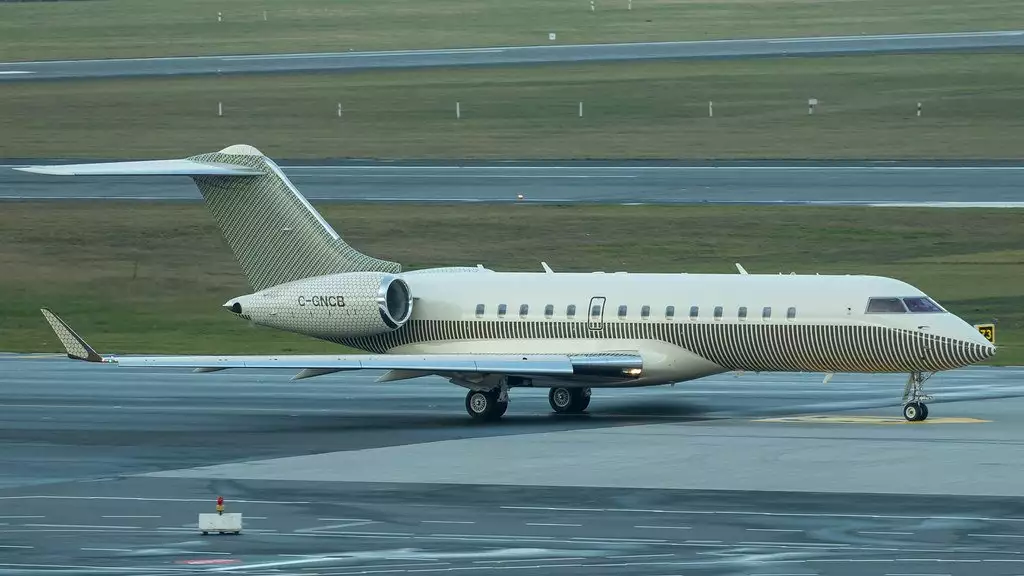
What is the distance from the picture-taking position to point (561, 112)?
91750 mm

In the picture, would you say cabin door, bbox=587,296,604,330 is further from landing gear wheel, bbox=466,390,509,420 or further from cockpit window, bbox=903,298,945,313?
cockpit window, bbox=903,298,945,313

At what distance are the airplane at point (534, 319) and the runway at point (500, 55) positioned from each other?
65053 millimetres

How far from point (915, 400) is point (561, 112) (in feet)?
175

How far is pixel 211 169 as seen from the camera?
146 feet

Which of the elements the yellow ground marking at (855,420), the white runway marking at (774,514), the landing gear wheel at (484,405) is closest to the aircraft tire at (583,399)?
the landing gear wheel at (484,405)

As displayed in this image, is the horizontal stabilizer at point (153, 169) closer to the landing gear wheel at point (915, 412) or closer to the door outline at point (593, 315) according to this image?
the door outline at point (593, 315)

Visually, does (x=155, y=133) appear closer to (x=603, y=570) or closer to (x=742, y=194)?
A: (x=742, y=194)

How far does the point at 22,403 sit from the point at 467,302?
10.8 meters

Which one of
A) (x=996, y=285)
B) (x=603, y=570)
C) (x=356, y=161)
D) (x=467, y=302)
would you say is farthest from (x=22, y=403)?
(x=356, y=161)

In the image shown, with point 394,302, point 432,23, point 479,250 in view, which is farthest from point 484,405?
point 432,23

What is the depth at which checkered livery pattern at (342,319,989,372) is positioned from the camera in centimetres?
3916

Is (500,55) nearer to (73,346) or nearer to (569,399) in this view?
(569,399)

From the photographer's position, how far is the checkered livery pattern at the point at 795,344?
1542 inches

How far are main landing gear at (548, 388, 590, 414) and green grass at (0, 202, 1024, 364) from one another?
56.2 ft
